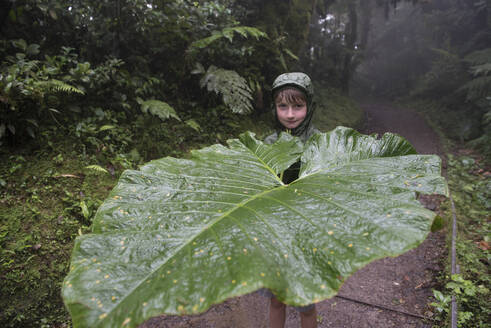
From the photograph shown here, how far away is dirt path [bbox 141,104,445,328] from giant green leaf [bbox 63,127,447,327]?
1.82m

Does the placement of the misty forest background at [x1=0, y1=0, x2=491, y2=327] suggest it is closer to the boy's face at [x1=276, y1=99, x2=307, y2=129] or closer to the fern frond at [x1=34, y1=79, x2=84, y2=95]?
the fern frond at [x1=34, y1=79, x2=84, y2=95]

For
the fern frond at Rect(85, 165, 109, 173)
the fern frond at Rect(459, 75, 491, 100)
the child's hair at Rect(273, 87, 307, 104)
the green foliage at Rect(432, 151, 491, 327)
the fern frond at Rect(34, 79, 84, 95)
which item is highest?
the fern frond at Rect(459, 75, 491, 100)

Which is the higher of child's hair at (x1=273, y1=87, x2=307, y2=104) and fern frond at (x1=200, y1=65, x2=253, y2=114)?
fern frond at (x1=200, y1=65, x2=253, y2=114)

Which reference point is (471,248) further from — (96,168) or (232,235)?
(96,168)

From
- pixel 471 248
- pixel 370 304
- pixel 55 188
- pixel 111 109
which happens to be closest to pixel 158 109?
pixel 111 109

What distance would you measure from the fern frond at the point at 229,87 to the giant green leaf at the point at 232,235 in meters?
3.25

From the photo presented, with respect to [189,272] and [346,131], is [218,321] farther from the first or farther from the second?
[189,272]

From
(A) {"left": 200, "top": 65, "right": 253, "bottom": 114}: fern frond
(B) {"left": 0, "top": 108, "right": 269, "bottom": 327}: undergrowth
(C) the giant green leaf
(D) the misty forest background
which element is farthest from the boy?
(A) {"left": 200, "top": 65, "right": 253, "bottom": 114}: fern frond

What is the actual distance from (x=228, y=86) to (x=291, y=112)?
251 centimetres

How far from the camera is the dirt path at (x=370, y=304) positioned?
89.3 inches

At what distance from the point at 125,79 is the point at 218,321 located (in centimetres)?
322

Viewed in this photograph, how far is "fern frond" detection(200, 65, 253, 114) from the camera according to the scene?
4145mm

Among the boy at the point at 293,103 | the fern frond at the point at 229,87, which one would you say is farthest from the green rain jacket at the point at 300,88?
the fern frond at the point at 229,87

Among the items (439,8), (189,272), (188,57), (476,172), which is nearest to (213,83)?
(188,57)
